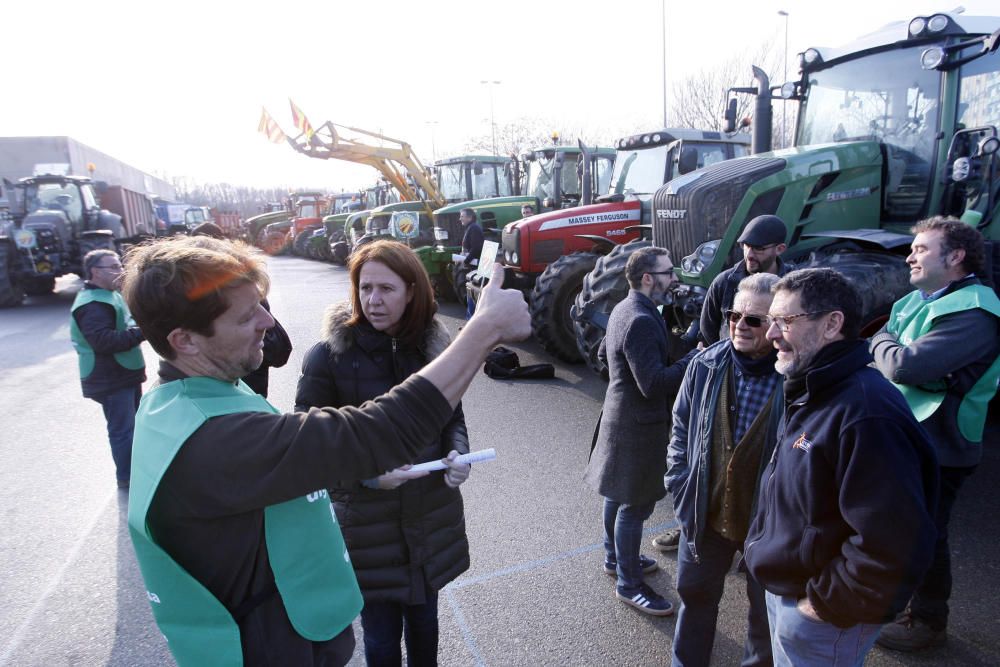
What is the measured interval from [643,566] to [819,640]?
1622mm

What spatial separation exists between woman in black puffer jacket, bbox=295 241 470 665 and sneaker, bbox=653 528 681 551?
1.69 m

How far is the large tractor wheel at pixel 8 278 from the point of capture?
12734 mm

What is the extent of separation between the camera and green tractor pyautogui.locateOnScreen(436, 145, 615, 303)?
349 inches

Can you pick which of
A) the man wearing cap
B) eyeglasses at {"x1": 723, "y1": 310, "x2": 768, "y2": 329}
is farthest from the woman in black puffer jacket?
the man wearing cap

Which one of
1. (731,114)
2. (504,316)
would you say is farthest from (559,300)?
(504,316)

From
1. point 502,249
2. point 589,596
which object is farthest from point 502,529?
point 502,249

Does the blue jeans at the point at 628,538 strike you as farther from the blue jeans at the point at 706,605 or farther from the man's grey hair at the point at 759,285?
the man's grey hair at the point at 759,285

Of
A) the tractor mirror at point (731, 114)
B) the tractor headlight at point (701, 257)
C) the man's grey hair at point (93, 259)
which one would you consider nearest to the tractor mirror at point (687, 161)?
the tractor mirror at point (731, 114)

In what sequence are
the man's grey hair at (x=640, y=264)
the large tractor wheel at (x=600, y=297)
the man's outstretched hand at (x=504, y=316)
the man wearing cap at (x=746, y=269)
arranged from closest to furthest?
the man's outstretched hand at (x=504, y=316) → the man's grey hair at (x=640, y=264) → the man wearing cap at (x=746, y=269) → the large tractor wheel at (x=600, y=297)

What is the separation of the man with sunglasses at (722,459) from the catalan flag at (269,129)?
15.3 meters

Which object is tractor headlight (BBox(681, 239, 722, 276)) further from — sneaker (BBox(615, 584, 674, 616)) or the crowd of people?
sneaker (BBox(615, 584, 674, 616))

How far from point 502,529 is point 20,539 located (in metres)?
3.12

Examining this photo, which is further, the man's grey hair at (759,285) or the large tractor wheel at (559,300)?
the large tractor wheel at (559,300)

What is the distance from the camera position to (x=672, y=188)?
517 centimetres
